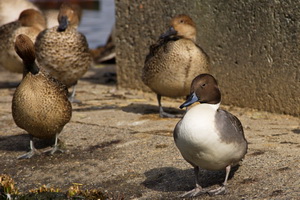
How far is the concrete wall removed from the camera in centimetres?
627

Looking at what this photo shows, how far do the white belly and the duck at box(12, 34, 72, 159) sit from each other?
1.54 meters

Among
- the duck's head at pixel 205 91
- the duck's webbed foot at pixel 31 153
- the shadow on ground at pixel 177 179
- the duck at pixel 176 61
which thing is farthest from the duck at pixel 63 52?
the duck's head at pixel 205 91

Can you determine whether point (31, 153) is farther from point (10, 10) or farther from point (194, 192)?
point (10, 10)

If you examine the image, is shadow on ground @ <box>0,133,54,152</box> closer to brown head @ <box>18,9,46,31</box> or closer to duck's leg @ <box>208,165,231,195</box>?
duck's leg @ <box>208,165,231,195</box>

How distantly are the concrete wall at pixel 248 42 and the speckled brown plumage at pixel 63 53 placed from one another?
2.65ft

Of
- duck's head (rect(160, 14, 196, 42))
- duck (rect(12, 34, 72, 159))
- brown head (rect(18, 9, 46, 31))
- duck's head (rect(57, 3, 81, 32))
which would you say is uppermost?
duck's head (rect(160, 14, 196, 42))

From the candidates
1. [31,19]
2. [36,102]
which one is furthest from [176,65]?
[31,19]

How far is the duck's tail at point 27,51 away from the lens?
517cm

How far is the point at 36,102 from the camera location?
17.1 ft

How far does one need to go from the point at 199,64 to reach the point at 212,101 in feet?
6.91

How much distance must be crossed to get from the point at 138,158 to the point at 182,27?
1.99 m

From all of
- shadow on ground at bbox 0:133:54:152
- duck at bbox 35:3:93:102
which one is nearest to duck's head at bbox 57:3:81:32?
duck at bbox 35:3:93:102

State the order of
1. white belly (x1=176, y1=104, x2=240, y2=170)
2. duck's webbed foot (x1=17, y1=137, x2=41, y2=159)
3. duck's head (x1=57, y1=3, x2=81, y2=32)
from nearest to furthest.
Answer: white belly (x1=176, y1=104, x2=240, y2=170)
duck's webbed foot (x1=17, y1=137, x2=41, y2=159)
duck's head (x1=57, y1=3, x2=81, y2=32)

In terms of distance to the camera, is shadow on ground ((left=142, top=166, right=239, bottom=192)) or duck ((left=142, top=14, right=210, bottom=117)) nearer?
shadow on ground ((left=142, top=166, right=239, bottom=192))
